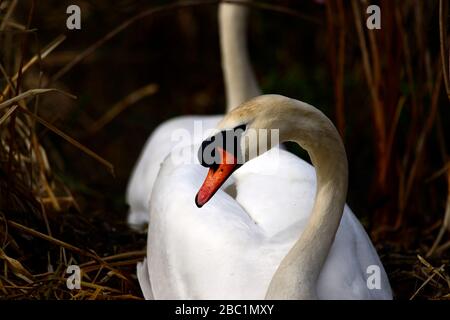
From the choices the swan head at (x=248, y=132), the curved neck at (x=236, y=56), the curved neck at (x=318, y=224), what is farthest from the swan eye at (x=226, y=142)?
the curved neck at (x=236, y=56)

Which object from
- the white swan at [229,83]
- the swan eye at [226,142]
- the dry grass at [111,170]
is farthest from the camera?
the white swan at [229,83]

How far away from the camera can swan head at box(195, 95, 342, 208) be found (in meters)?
2.69

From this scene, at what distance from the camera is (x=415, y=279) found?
3.60m

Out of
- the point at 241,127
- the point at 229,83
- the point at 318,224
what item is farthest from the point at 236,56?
the point at 241,127

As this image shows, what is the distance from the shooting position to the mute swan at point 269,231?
275cm

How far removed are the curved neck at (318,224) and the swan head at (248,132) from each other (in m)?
0.03

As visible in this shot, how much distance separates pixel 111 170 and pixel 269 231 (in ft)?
1.98

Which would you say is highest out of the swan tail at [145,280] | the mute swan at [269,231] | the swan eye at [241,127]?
the swan eye at [241,127]

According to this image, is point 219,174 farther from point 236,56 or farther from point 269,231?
point 236,56

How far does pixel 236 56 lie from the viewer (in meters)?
5.01

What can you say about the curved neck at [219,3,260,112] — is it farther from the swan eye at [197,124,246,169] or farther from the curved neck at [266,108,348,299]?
the swan eye at [197,124,246,169]

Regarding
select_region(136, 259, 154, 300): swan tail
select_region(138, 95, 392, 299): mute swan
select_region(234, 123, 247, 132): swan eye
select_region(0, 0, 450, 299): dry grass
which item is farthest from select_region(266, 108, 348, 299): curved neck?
select_region(136, 259, 154, 300): swan tail

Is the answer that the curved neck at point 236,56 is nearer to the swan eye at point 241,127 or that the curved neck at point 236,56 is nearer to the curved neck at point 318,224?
the curved neck at point 318,224

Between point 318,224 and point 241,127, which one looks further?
point 318,224
